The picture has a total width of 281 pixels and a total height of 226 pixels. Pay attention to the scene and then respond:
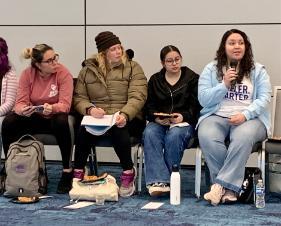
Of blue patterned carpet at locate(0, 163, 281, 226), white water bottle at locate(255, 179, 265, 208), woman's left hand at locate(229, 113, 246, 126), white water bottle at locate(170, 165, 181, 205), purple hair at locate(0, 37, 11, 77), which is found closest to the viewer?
blue patterned carpet at locate(0, 163, 281, 226)

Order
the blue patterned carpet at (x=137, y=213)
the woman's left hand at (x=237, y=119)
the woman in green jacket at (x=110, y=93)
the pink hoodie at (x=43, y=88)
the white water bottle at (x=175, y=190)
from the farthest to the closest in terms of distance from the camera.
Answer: the pink hoodie at (x=43, y=88)
the woman in green jacket at (x=110, y=93)
the woman's left hand at (x=237, y=119)
the white water bottle at (x=175, y=190)
the blue patterned carpet at (x=137, y=213)

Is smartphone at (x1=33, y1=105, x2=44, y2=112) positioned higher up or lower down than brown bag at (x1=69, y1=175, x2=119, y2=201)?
higher up

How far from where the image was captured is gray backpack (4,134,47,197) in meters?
3.96

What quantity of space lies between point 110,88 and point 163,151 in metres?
0.68

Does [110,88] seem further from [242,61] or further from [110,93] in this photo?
[242,61]

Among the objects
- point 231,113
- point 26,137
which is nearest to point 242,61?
point 231,113

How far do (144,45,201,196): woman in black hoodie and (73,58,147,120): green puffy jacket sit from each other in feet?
0.40

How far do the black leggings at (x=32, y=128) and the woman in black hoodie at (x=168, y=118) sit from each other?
24.4 inches

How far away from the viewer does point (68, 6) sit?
530cm

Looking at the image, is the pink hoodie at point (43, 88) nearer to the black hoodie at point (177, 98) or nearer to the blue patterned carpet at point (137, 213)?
the black hoodie at point (177, 98)

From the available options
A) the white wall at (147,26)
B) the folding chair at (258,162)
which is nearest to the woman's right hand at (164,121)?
the folding chair at (258,162)

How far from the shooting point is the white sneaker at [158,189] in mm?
3887

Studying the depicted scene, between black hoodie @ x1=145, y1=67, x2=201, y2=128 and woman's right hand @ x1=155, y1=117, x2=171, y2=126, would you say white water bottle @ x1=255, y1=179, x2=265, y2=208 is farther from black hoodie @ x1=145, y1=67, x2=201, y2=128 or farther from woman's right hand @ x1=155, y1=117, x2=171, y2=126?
woman's right hand @ x1=155, y1=117, x2=171, y2=126

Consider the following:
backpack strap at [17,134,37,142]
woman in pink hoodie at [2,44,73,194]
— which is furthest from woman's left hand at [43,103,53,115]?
backpack strap at [17,134,37,142]
